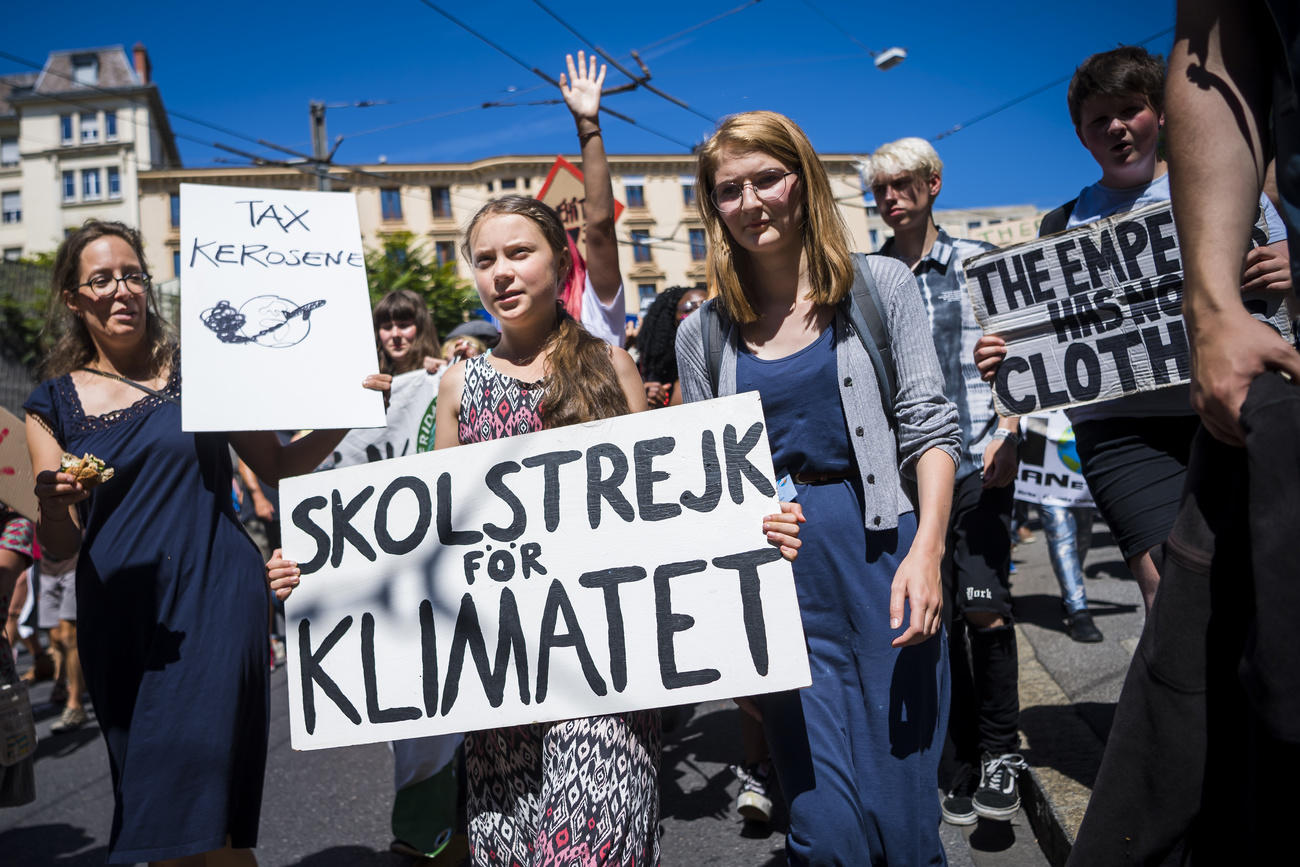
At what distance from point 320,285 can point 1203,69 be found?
2.21 meters

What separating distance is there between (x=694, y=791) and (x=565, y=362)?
8.41 ft

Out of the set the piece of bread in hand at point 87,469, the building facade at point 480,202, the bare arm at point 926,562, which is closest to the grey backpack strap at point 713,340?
the bare arm at point 926,562

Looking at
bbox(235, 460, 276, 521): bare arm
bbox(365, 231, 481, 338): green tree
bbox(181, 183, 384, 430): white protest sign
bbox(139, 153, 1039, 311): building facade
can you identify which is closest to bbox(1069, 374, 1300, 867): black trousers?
bbox(181, 183, 384, 430): white protest sign

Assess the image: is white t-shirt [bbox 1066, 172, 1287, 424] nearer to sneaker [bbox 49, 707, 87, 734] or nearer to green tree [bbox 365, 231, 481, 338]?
sneaker [bbox 49, 707, 87, 734]

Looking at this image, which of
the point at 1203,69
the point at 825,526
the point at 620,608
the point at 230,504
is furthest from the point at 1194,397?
the point at 230,504

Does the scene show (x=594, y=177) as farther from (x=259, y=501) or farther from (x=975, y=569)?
(x=259, y=501)

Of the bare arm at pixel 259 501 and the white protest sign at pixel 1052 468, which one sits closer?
the white protest sign at pixel 1052 468

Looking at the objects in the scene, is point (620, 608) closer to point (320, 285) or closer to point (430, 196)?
point (320, 285)

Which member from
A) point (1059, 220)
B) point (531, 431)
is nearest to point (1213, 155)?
point (531, 431)

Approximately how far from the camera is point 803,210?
2287 mm

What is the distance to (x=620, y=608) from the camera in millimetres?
2119

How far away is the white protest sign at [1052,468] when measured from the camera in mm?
5859

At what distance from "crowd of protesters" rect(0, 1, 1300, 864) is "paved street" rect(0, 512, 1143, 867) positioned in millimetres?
295

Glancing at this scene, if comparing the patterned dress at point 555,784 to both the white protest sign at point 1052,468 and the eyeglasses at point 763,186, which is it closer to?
the eyeglasses at point 763,186
